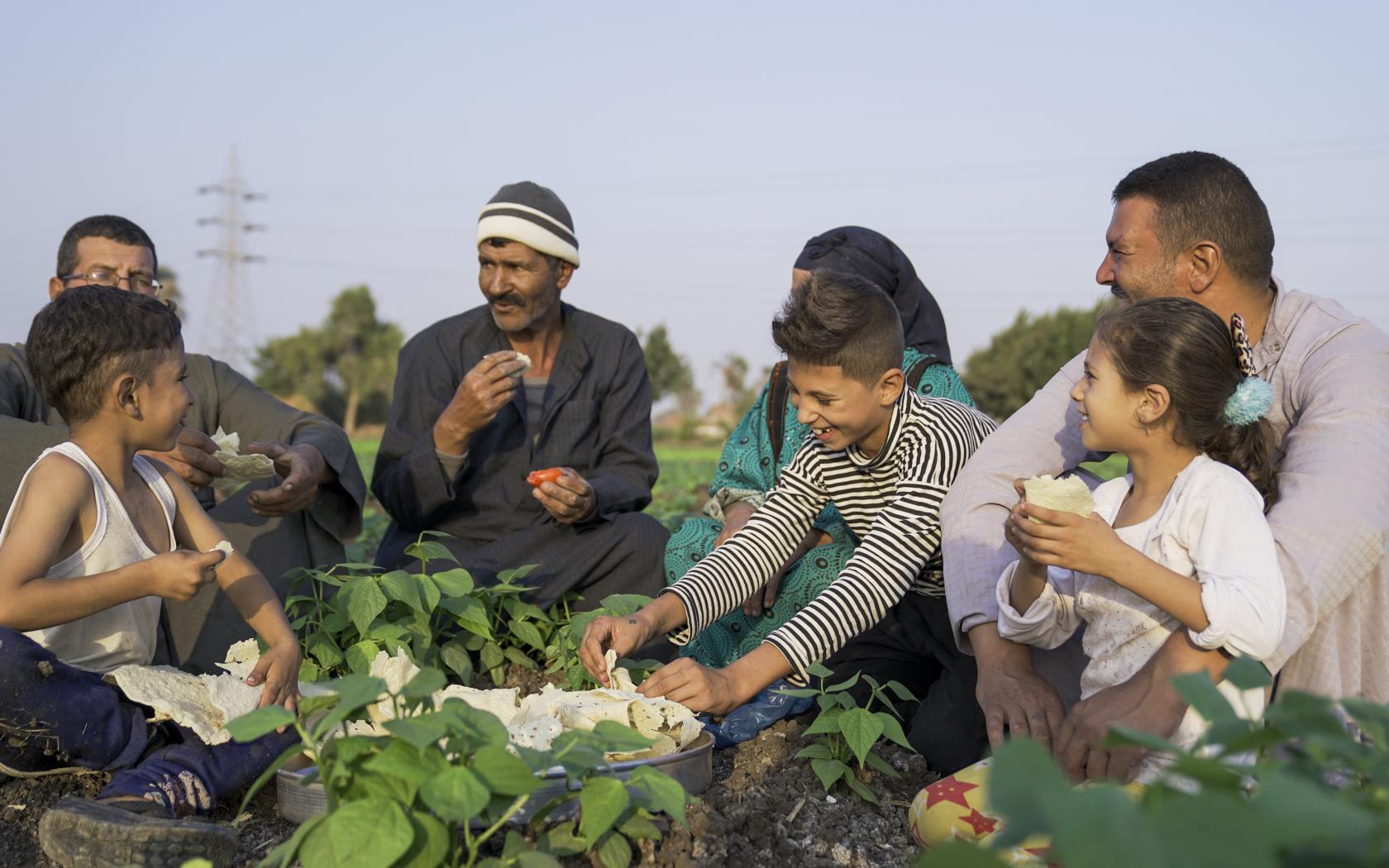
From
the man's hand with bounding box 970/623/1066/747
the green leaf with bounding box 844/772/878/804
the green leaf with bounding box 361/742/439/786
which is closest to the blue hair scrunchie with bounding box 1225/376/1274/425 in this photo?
the man's hand with bounding box 970/623/1066/747

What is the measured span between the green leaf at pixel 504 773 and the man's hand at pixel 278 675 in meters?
1.14

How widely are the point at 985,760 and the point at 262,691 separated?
1.55 m

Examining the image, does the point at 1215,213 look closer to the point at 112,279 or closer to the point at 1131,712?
the point at 1131,712

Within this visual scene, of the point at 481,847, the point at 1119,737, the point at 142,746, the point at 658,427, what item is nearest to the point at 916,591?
the point at 481,847

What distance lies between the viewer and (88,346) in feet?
8.76

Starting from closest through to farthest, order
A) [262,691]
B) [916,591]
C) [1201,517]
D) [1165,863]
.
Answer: [1165,863] → [1201,517] → [262,691] → [916,591]

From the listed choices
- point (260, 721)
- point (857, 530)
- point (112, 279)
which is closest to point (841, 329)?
point (857, 530)

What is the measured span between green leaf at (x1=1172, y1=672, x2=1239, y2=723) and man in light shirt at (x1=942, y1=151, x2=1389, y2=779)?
1038 millimetres

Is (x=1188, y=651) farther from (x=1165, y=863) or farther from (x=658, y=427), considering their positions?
(x=658, y=427)

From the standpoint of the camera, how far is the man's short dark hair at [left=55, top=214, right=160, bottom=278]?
3.93 m

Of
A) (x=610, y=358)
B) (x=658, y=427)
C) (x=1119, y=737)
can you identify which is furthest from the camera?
(x=658, y=427)

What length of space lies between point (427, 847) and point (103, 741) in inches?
48.4

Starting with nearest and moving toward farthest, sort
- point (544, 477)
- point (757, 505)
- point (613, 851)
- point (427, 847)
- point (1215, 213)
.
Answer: point (427, 847)
point (613, 851)
point (1215, 213)
point (757, 505)
point (544, 477)

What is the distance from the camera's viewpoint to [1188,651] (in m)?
2.22
